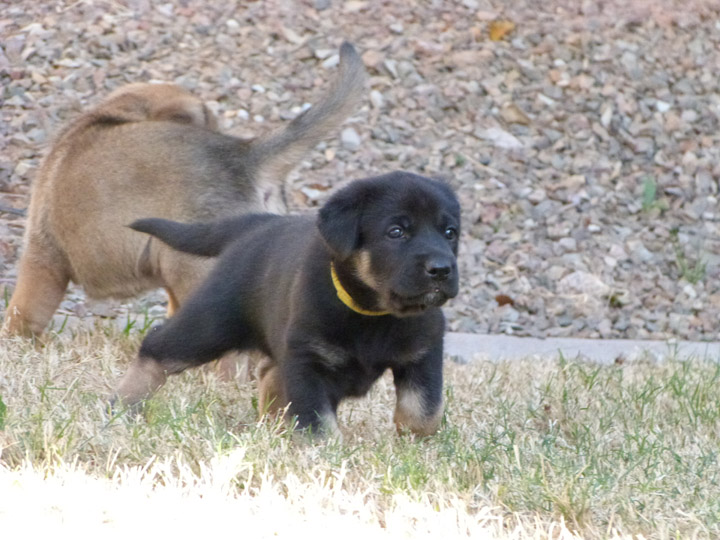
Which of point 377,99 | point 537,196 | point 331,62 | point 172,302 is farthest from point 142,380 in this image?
point 331,62

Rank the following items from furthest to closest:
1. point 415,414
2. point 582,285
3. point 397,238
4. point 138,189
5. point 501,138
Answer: point 501,138, point 582,285, point 138,189, point 415,414, point 397,238

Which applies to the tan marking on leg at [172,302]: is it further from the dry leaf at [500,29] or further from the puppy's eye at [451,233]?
the dry leaf at [500,29]

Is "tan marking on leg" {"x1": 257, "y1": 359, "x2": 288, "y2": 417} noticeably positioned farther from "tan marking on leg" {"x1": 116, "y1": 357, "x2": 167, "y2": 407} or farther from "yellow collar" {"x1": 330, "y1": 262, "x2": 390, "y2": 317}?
"yellow collar" {"x1": 330, "y1": 262, "x2": 390, "y2": 317}

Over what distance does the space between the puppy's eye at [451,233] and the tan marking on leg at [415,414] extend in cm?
58

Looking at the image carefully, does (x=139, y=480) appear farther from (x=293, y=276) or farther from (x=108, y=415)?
(x=293, y=276)

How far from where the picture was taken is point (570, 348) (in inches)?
261

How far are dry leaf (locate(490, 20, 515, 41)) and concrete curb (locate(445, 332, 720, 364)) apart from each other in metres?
3.37

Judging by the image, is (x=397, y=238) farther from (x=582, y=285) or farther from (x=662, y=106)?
(x=662, y=106)

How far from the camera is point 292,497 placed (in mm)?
3232

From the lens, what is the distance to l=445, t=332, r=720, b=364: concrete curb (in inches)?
250

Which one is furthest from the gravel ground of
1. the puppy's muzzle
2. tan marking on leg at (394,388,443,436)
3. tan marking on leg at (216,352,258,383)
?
the puppy's muzzle

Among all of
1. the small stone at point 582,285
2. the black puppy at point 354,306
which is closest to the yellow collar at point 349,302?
the black puppy at point 354,306

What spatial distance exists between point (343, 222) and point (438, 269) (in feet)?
1.37

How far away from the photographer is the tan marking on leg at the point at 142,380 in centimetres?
451
